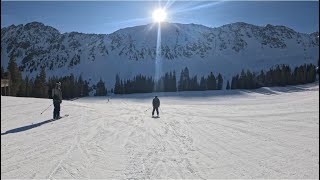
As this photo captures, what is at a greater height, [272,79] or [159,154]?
[272,79]

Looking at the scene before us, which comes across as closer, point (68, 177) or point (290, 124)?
point (68, 177)

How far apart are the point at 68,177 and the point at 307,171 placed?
776 centimetres

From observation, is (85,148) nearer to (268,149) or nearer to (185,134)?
(185,134)

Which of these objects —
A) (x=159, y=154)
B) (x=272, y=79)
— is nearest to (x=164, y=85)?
(x=272, y=79)

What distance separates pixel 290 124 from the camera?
73.8 ft

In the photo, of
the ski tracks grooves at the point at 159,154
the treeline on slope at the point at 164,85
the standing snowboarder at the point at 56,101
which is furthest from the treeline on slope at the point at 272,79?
the ski tracks grooves at the point at 159,154

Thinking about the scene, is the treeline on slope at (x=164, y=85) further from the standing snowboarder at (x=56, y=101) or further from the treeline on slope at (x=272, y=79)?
the standing snowboarder at (x=56, y=101)

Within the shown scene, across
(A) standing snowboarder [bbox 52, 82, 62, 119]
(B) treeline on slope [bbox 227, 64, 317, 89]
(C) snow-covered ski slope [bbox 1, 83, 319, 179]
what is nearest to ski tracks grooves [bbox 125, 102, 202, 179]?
(C) snow-covered ski slope [bbox 1, 83, 319, 179]

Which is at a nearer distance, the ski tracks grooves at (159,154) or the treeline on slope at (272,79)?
the ski tracks grooves at (159,154)

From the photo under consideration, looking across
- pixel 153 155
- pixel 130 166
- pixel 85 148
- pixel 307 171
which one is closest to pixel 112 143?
pixel 85 148

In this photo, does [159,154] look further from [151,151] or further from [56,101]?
[56,101]

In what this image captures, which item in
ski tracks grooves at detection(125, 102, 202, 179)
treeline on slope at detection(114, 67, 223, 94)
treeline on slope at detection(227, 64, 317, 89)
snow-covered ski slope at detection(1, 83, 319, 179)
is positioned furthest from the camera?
treeline on slope at detection(114, 67, 223, 94)

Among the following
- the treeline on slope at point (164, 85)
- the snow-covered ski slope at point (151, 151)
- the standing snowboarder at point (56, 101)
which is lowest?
the snow-covered ski slope at point (151, 151)

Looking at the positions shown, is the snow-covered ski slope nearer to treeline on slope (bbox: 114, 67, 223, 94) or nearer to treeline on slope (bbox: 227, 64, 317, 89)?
treeline on slope (bbox: 114, 67, 223, 94)
